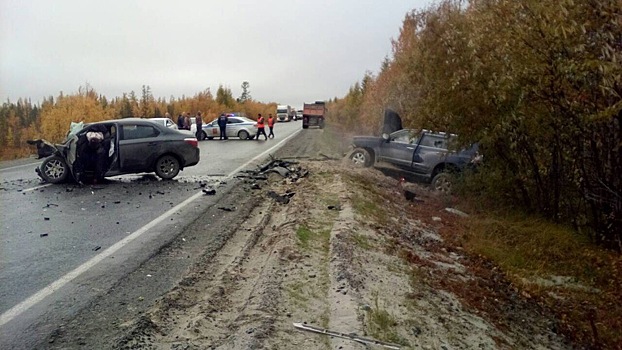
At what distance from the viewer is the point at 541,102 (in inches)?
293

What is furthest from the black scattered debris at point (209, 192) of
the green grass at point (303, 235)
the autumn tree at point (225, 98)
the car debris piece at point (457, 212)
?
the autumn tree at point (225, 98)

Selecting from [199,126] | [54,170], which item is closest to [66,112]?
[199,126]

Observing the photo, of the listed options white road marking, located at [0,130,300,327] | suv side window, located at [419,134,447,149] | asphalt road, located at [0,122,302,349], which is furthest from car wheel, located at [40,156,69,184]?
suv side window, located at [419,134,447,149]

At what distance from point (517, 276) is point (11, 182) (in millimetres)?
11732

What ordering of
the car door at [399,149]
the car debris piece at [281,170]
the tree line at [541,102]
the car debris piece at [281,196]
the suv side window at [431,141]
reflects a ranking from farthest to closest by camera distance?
the car door at [399,149] → the suv side window at [431,141] → the car debris piece at [281,170] → the car debris piece at [281,196] → the tree line at [541,102]

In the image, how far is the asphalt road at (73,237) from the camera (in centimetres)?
452

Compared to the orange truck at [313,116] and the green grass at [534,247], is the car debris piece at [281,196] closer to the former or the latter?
the green grass at [534,247]

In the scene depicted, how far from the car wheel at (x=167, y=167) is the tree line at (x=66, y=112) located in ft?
49.3

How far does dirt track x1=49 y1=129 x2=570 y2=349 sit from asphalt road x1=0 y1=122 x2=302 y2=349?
406 millimetres

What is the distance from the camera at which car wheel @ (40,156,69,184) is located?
39.6 ft

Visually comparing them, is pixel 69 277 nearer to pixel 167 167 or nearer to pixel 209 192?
pixel 209 192

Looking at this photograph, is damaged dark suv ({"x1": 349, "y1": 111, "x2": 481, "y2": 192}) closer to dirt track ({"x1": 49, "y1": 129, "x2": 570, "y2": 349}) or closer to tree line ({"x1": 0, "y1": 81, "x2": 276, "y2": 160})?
dirt track ({"x1": 49, "y1": 129, "x2": 570, "y2": 349})

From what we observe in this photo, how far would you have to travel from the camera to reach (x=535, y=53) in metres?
6.56

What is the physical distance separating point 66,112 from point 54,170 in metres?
40.7
